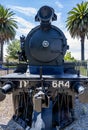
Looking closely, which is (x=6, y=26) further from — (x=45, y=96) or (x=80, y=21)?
(x=45, y=96)

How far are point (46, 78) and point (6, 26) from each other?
3531 centimetres

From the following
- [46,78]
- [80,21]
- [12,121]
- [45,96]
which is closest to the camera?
[45,96]

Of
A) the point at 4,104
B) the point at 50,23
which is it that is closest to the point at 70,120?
the point at 50,23

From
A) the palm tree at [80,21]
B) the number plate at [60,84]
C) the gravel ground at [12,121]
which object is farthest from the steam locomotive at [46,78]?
the palm tree at [80,21]

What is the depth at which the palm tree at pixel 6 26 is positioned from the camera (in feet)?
129

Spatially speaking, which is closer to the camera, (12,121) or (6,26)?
(12,121)

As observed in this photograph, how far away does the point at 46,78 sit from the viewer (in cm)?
536

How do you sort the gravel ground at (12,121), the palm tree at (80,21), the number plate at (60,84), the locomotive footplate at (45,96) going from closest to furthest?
the locomotive footplate at (45,96) < the number plate at (60,84) < the gravel ground at (12,121) < the palm tree at (80,21)

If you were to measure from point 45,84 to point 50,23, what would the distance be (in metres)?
1.50

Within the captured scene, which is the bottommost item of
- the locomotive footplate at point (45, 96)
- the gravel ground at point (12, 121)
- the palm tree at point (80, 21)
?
the gravel ground at point (12, 121)

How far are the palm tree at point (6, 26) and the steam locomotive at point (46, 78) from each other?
32.8m

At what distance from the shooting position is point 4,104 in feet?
33.2

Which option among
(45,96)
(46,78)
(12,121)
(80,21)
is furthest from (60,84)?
(80,21)

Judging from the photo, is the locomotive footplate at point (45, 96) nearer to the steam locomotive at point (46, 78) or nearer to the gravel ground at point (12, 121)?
the steam locomotive at point (46, 78)
